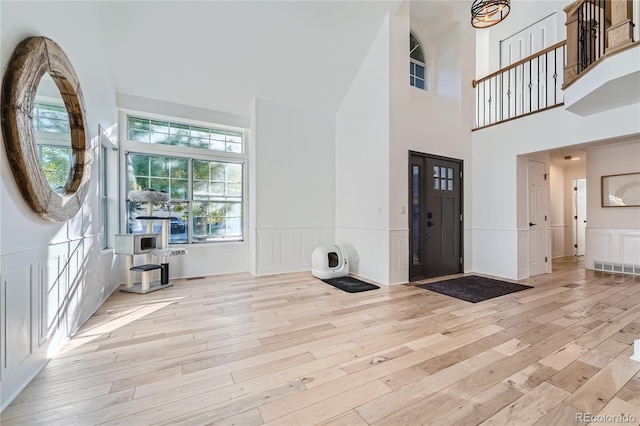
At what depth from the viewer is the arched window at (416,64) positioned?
5.48m

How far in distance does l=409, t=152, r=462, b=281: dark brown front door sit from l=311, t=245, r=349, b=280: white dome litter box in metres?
1.14

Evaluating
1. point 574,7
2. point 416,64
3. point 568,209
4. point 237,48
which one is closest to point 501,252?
point 574,7

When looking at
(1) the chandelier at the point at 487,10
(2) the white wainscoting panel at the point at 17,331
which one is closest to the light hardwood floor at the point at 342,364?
(2) the white wainscoting panel at the point at 17,331

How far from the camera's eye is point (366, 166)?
4.74 meters

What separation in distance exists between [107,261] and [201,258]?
1.37 meters

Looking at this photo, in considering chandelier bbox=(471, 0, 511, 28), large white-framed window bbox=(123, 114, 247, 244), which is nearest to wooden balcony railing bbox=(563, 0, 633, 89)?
chandelier bbox=(471, 0, 511, 28)

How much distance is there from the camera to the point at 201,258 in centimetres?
480

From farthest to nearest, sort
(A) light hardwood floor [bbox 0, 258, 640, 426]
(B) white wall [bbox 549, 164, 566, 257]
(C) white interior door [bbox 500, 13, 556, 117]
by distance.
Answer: (B) white wall [bbox 549, 164, 566, 257]
(C) white interior door [bbox 500, 13, 556, 117]
(A) light hardwood floor [bbox 0, 258, 640, 426]

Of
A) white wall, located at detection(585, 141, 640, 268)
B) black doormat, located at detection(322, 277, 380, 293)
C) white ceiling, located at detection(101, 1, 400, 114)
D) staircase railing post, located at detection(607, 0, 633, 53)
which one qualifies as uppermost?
white ceiling, located at detection(101, 1, 400, 114)

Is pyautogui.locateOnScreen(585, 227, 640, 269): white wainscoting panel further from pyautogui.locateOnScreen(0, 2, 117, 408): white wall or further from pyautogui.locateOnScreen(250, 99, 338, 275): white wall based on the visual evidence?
pyautogui.locateOnScreen(0, 2, 117, 408): white wall

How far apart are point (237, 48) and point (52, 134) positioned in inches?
112

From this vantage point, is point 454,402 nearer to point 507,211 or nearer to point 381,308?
point 381,308

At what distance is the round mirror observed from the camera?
6.83 ft

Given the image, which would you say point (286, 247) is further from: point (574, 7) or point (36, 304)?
point (574, 7)
